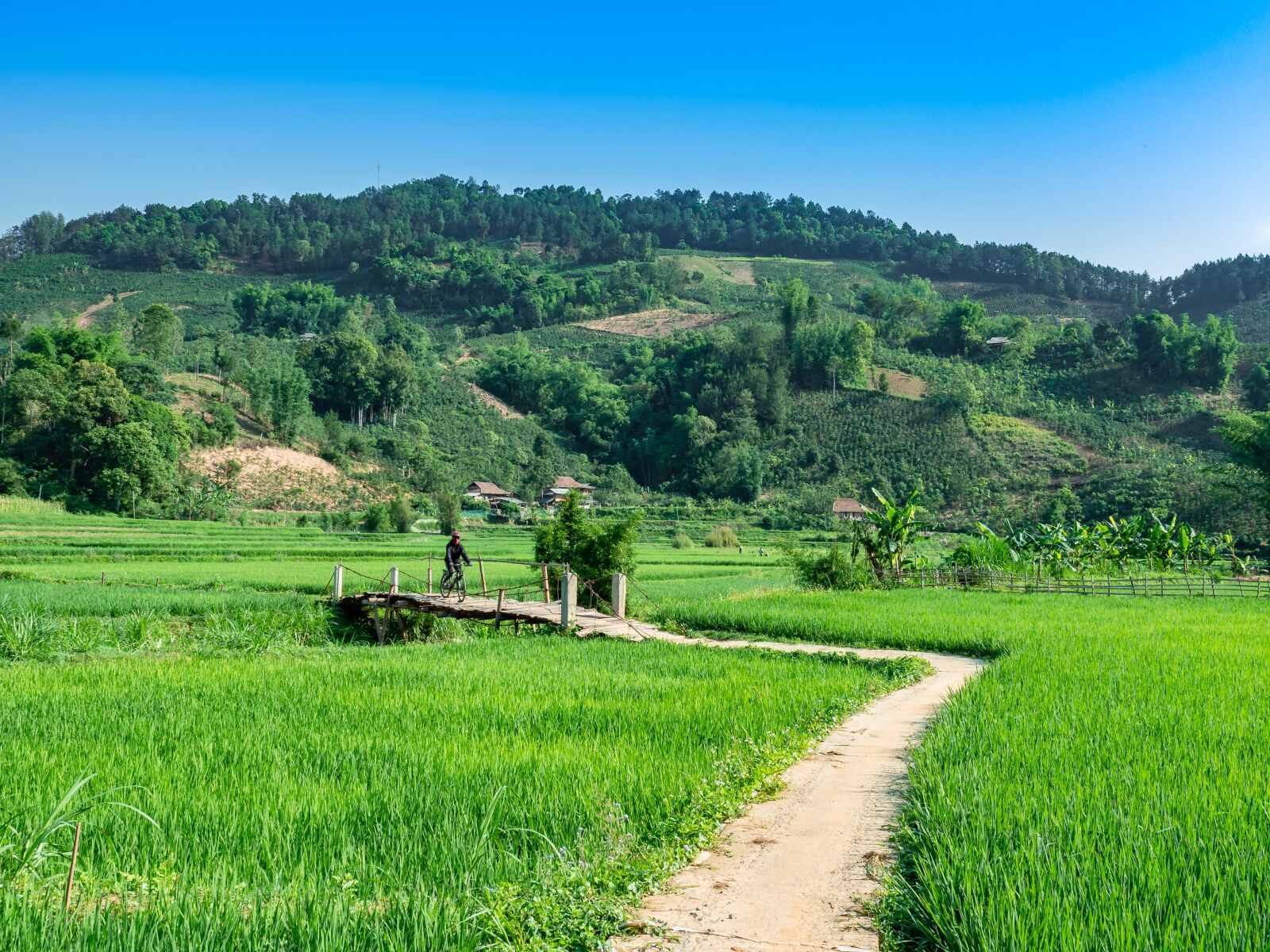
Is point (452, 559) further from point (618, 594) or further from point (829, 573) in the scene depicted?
point (829, 573)

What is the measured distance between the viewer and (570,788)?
6.09m

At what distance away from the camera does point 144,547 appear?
116ft

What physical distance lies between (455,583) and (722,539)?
40450 millimetres

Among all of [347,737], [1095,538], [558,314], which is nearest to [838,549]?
[1095,538]

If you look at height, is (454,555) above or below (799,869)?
above

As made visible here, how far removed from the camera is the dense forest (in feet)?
200

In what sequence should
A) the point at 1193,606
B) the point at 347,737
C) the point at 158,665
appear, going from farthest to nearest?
the point at 1193,606 → the point at 158,665 → the point at 347,737

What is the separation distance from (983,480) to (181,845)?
76.5 meters

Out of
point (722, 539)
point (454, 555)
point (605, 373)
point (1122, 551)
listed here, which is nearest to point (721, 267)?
point (605, 373)

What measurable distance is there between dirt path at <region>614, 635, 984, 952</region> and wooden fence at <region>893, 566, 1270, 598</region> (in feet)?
75.9

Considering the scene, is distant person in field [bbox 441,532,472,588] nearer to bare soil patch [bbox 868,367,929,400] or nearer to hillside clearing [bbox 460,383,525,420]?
hillside clearing [bbox 460,383,525,420]

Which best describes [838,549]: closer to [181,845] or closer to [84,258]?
[181,845]

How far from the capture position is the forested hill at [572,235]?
452ft

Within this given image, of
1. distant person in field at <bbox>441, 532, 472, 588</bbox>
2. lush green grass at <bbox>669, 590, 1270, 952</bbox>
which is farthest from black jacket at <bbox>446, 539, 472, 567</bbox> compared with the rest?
lush green grass at <bbox>669, 590, 1270, 952</bbox>
